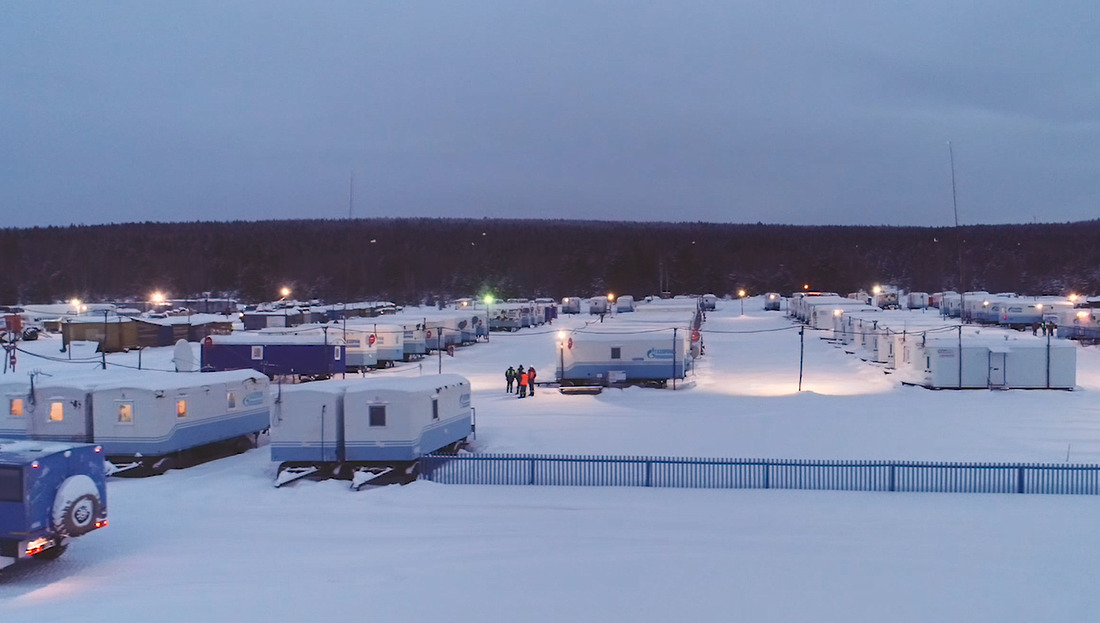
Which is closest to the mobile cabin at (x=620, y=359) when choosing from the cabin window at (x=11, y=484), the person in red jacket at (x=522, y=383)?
the person in red jacket at (x=522, y=383)

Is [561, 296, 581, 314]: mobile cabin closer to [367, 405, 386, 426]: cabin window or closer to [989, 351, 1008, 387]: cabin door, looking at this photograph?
[989, 351, 1008, 387]: cabin door

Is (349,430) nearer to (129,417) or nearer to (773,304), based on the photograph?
(129,417)

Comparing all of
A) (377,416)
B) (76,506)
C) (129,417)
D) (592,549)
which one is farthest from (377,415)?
(592,549)

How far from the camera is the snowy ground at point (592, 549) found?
9656 mm

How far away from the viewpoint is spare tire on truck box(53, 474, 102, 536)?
439 inches

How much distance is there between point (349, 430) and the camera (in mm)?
16953

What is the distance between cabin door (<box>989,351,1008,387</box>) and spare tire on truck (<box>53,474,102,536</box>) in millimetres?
27059

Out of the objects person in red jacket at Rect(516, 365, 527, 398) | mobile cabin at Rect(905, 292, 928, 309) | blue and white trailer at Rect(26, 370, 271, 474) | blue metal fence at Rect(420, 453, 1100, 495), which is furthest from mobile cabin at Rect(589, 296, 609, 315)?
blue metal fence at Rect(420, 453, 1100, 495)

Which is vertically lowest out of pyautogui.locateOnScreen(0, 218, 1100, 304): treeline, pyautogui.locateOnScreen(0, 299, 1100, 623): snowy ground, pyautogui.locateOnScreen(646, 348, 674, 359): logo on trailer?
pyautogui.locateOnScreen(0, 299, 1100, 623): snowy ground

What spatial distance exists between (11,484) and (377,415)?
696 cm

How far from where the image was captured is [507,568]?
1103 centimetres

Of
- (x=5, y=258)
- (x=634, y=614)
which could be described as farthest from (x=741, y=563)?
(x=5, y=258)

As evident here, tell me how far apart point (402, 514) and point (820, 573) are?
265 inches

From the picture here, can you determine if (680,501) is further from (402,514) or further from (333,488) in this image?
(333,488)
